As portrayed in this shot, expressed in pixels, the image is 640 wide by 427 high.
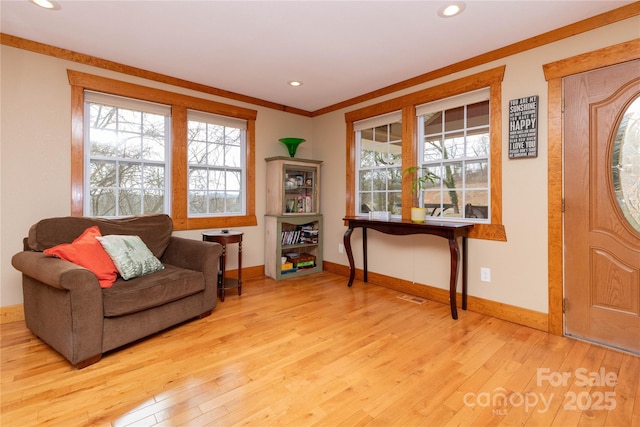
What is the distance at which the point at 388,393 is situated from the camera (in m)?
1.68

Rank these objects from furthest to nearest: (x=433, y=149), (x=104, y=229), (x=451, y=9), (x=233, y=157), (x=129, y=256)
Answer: (x=233, y=157) < (x=433, y=149) < (x=104, y=229) < (x=129, y=256) < (x=451, y=9)

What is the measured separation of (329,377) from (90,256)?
1.89 meters

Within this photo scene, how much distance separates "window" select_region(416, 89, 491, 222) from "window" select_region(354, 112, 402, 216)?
1.15 ft

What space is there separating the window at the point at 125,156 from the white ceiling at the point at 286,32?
480mm

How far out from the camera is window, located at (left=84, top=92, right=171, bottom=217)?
303 cm

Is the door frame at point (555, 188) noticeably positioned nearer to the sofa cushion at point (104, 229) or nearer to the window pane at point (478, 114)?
the window pane at point (478, 114)

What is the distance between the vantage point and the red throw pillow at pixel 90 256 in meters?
2.15

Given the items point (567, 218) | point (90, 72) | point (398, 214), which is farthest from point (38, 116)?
point (567, 218)

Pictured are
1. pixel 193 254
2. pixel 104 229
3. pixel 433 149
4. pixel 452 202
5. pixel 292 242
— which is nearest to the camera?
pixel 104 229

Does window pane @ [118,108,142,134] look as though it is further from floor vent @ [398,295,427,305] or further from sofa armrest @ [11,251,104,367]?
floor vent @ [398,295,427,305]

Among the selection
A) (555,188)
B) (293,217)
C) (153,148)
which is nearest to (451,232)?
(555,188)

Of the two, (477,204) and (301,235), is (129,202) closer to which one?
(301,235)

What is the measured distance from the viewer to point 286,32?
2.47 metres

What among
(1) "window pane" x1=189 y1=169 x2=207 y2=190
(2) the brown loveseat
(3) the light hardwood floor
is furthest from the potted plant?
(1) "window pane" x1=189 y1=169 x2=207 y2=190
